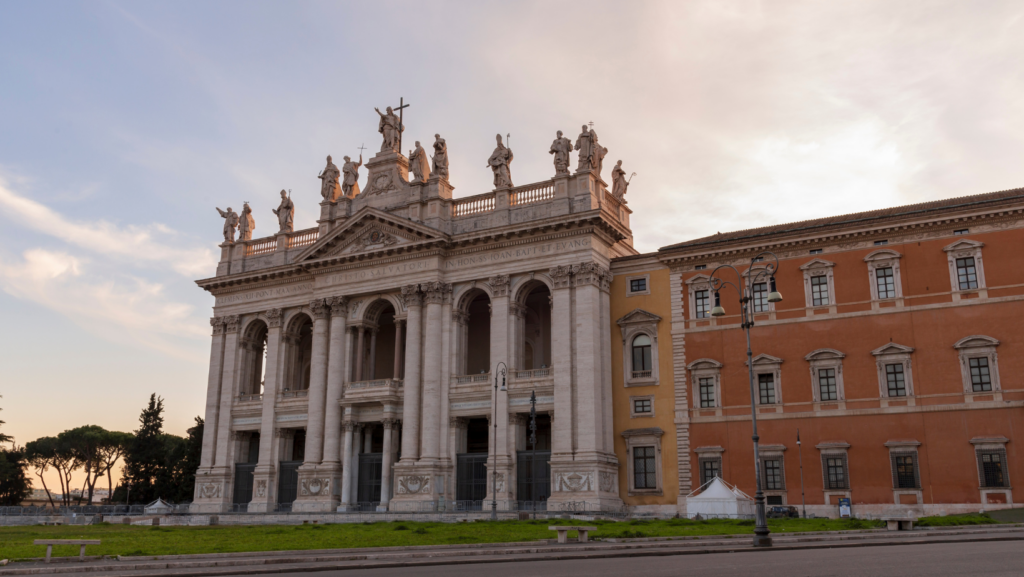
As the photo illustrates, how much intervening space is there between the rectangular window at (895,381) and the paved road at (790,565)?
19822 millimetres

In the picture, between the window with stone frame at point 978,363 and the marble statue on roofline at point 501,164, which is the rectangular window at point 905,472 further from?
the marble statue on roofline at point 501,164

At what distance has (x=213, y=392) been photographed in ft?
182

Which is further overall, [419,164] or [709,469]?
[419,164]

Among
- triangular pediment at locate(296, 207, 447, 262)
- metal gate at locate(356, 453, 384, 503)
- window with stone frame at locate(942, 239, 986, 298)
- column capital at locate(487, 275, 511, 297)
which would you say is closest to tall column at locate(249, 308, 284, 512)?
triangular pediment at locate(296, 207, 447, 262)

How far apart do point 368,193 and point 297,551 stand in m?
34.2

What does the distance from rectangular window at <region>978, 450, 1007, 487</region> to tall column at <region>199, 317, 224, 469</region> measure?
140 feet

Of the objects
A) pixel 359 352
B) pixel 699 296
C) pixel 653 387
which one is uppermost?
pixel 699 296

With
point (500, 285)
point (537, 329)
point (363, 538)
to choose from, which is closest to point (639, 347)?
point (537, 329)

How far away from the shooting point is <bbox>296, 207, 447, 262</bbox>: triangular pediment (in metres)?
48.6

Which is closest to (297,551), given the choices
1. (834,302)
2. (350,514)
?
(350,514)

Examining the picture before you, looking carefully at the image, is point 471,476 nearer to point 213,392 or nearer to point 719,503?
point 719,503

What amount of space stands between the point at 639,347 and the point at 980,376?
15.9 metres

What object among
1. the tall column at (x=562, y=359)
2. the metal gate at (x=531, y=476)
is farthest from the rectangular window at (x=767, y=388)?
the metal gate at (x=531, y=476)

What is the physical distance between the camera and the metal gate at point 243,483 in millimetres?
52875
